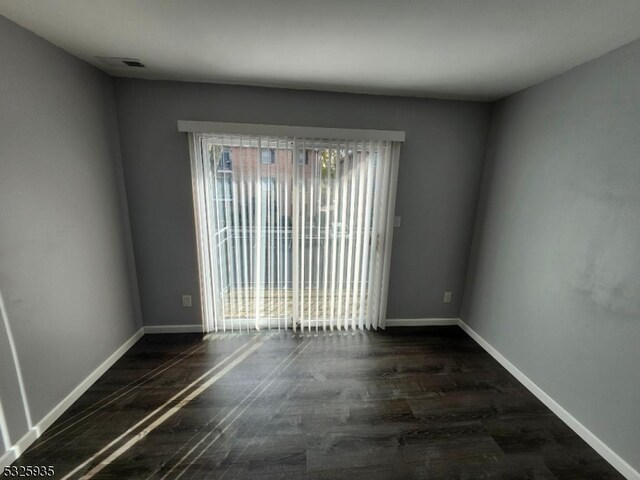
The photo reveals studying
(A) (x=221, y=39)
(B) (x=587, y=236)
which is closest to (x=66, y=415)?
(A) (x=221, y=39)

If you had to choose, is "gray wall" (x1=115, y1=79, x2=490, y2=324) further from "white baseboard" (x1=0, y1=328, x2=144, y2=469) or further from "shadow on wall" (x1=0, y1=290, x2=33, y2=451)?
"shadow on wall" (x1=0, y1=290, x2=33, y2=451)

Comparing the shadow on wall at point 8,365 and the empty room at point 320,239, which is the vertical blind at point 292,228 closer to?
the empty room at point 320,239

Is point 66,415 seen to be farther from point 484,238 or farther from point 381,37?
point 484,238

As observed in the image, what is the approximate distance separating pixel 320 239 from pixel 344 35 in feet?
5.11

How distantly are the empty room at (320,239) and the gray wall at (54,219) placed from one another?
0.01 metres

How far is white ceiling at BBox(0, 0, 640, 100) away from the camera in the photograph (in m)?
1.20

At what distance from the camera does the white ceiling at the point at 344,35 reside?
120 centimetres

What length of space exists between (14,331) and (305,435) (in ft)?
Answer: 5.54

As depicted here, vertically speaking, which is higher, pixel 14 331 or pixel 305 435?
pixel 14 331

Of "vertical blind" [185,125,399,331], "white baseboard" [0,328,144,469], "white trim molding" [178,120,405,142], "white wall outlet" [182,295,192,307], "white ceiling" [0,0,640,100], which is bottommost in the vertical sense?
"white baseboard" [0,328,144,469]

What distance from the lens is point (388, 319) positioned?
2824mm

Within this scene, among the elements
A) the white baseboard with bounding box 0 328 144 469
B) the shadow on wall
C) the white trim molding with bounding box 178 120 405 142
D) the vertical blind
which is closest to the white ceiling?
the white trim molding with bounding box 178 120 405 142

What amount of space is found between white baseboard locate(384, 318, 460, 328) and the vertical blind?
182 mm

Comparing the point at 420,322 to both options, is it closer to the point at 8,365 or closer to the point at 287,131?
the point at 287,131
